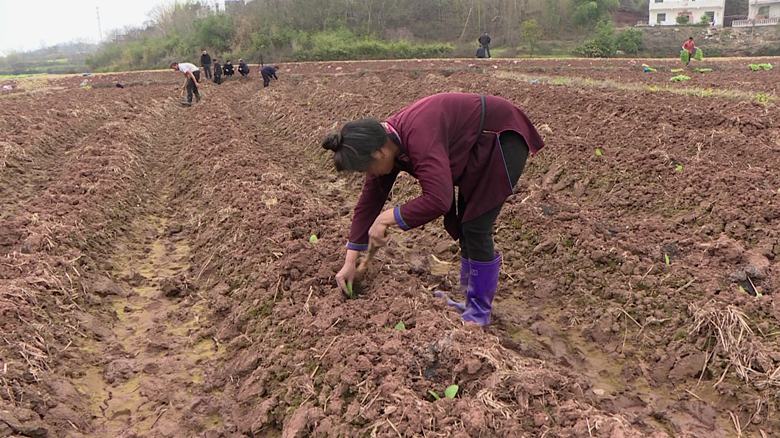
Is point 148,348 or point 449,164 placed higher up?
point 449,164

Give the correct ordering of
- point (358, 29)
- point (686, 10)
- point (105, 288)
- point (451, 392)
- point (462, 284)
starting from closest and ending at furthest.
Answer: point (451, 392) < point (462, 284) < point (105, 288) < point (358, 29) < point (686, 10)

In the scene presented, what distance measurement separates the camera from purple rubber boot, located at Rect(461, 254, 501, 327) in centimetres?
334

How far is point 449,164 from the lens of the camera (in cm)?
273

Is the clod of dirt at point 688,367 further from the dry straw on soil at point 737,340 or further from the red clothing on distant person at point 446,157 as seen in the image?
the red clothing on distant person at point 446,157

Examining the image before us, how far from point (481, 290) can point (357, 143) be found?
1482 mm

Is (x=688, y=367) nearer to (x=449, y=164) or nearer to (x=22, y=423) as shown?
(x=449, y=164)

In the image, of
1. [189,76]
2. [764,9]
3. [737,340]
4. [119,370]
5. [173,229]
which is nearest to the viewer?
[737,340]

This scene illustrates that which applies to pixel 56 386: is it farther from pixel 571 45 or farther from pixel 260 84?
pixel 571 45

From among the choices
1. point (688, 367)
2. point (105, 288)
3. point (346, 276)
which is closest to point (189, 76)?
point (105, 288)

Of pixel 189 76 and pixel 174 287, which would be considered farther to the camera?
pixel 189 76

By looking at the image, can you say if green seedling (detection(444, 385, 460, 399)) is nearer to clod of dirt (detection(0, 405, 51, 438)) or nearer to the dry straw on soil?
the dry straw on soil

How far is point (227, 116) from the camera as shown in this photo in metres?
11.3

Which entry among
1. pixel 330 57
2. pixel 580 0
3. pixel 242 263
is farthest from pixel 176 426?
pixel 580 0

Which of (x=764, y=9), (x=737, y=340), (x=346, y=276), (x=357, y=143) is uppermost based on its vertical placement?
(x=764, y=9)
